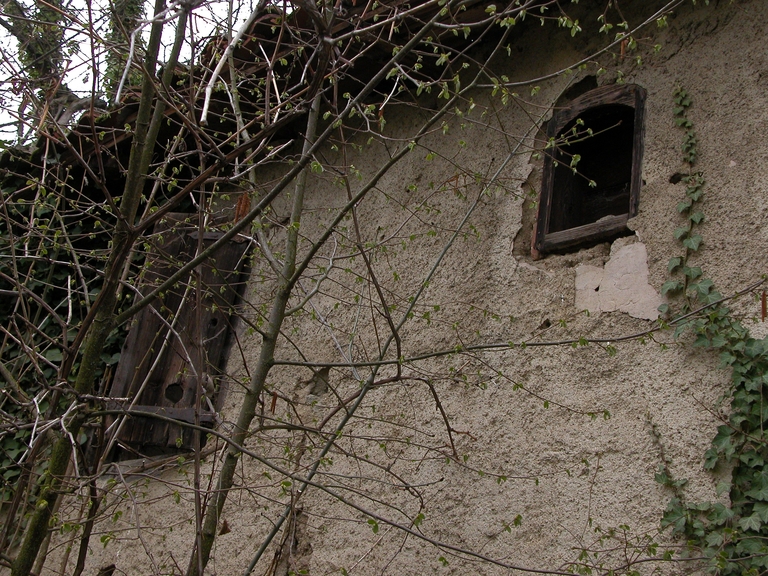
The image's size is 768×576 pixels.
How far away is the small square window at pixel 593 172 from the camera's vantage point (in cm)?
304

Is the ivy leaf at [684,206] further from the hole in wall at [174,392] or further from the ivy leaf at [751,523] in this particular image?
the hole in wall at [174,392]

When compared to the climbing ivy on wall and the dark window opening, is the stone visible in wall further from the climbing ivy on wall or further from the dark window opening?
the dark window opening

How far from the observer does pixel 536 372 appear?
2.88 metres

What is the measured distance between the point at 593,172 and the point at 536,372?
1150 millimetres

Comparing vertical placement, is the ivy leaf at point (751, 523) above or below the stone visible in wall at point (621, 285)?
below

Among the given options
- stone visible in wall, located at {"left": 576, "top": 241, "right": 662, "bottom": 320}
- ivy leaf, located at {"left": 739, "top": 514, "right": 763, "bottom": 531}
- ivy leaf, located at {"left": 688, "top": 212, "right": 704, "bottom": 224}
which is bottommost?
ivy leaf, located at {"left": 739, "top": 514, "right": 763, "bottom": 531}

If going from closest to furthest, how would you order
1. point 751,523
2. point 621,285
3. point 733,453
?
1. point 751,523
2. point 733,453
3. point 621,285

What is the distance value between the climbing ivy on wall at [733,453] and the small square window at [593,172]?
1.65 ft

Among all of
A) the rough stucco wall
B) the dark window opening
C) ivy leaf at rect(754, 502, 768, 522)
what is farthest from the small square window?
the dark window opening

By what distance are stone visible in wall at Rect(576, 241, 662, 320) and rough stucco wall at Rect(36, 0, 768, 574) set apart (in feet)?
0.05

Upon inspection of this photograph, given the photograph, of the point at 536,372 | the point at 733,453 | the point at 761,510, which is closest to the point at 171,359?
the point at 536,372

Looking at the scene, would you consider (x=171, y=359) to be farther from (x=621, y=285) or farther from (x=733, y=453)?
(x=733, y=453)

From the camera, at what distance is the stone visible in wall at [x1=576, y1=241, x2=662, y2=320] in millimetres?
2746

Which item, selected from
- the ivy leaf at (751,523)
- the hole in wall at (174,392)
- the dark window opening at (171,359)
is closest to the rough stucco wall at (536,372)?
the ivy leaf at (751,523)
